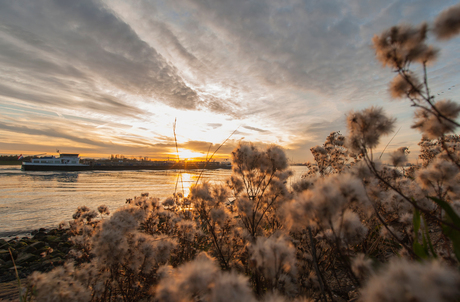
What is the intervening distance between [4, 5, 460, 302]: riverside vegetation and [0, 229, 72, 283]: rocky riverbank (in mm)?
4339

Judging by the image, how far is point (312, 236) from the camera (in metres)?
2.51

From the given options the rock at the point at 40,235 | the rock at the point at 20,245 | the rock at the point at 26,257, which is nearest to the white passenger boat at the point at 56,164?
the rock at the point at 40,235

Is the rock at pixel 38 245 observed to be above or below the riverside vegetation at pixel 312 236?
below

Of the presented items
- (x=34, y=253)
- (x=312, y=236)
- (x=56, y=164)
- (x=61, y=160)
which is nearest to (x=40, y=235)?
(x=34, y=253)

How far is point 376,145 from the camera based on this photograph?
193 cm

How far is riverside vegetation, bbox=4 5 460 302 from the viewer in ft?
3.45

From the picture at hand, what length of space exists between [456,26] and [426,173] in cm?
143

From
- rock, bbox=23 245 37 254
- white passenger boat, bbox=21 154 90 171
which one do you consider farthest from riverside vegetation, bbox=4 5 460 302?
white passenger boat, bbox=21 154 90 171

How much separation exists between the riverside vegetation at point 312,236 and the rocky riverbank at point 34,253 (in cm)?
434

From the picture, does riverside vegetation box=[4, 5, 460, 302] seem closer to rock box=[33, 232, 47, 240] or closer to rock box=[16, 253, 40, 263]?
rock box=[16, 253, 40, 263]

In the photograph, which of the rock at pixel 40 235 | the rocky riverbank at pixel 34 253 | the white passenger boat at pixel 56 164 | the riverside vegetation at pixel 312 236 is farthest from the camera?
the white passenger boat at pixel 56 164

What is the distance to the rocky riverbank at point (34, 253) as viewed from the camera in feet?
19.2

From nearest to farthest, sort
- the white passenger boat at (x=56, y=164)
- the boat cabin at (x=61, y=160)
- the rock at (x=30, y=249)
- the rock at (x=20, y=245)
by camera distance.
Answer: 1. the rock at (x=30, y=249)
2. the rock at (x=20, y=245)
3. the white passenger boat at (x=56, y=164)
4. the boat cabin at (x=61, y=160)

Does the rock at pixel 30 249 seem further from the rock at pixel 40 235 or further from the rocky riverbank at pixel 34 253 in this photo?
the rock at pixel 40 235
